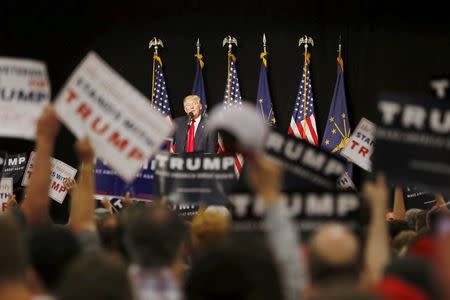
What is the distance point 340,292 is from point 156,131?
→ 1763 mm

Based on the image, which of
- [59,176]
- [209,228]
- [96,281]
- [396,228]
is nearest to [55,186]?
[59,176]

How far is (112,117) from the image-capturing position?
3.73 m

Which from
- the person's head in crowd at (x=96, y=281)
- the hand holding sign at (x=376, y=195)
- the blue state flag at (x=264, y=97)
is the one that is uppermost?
the blue state flag at (x=264, y=97)

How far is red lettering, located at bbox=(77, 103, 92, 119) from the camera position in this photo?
12.3 feet

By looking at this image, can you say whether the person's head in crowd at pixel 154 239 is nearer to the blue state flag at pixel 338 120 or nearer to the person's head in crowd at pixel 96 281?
the person's head in crowd at pixel 96 281

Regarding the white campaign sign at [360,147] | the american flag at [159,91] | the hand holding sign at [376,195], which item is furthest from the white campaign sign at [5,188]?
the hand holding sign at [376,195]

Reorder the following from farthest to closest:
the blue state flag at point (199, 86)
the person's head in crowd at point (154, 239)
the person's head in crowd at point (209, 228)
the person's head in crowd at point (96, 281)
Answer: the blue state flag at point (199, 86) → the person's head in crowd at point (209, 228) → the person's head in crowd at point (154, 239) → the person's head in crowd at point (96, 281)

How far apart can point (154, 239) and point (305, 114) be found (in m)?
8.59

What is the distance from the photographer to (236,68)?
11.6m

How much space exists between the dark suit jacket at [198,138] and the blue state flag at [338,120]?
5.30 feet

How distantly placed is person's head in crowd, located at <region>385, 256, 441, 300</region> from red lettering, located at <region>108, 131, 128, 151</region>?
1479 mm

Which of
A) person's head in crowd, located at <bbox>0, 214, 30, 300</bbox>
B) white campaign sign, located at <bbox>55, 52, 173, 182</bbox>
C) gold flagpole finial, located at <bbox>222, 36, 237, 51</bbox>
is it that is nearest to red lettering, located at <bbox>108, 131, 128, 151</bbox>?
white campaign sign, located at <bbox>55, 52, 173, 182</bbox>

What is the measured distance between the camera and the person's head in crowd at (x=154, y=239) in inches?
105

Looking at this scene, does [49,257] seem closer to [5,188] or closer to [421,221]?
[421,221]
